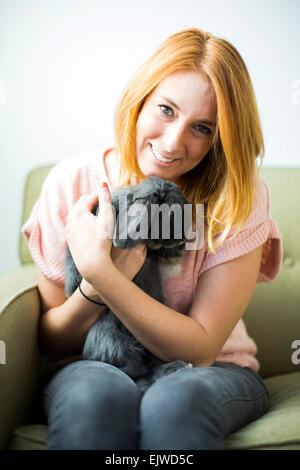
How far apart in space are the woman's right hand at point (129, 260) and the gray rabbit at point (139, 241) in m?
0.03

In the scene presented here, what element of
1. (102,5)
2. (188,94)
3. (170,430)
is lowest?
(170,430)

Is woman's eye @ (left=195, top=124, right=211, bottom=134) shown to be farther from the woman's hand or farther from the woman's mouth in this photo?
the woman's hand

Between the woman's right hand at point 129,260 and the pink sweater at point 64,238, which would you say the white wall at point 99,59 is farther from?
the woman's right hand at point 129,260

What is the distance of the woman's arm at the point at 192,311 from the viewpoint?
88cm

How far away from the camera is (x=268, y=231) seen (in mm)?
1114

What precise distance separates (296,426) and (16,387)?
0.60 meters

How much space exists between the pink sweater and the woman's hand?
0.12 meters

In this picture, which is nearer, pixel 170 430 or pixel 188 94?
pixel 170 430

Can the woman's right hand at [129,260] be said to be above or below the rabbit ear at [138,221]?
below

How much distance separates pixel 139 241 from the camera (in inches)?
34.9

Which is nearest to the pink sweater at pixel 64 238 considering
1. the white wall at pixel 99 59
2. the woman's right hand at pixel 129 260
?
the woman's right hand at pixel 129 260

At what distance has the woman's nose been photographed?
0.97 m

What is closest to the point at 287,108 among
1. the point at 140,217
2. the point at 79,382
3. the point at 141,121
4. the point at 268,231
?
the point at 268,231

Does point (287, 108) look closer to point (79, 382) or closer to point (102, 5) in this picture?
point (102, 5)
